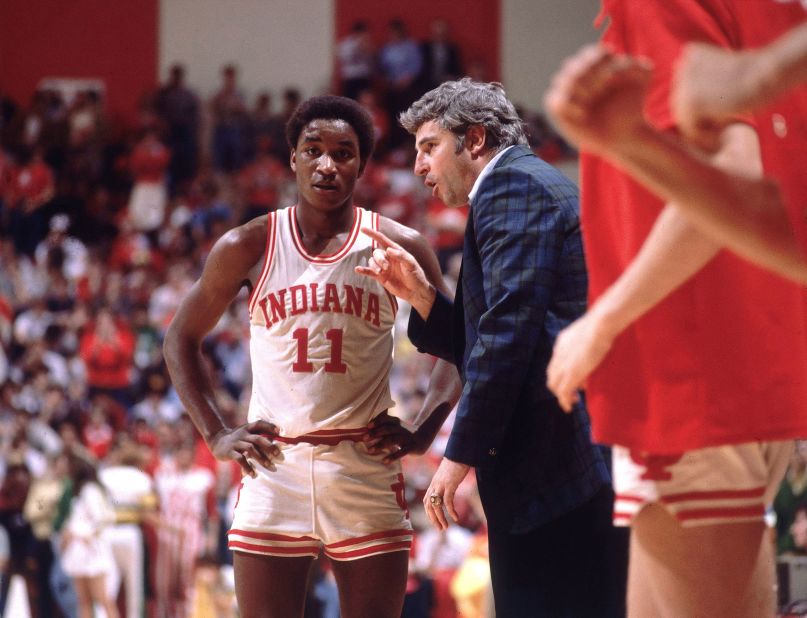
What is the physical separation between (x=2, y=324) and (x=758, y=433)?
38.3 feet

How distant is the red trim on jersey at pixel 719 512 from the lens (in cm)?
178

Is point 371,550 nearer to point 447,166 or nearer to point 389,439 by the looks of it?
point 389,439

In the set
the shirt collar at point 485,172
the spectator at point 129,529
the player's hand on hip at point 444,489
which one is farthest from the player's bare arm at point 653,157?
the spectator at point 129,529

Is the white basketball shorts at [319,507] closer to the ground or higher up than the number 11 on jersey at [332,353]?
closer to the ground

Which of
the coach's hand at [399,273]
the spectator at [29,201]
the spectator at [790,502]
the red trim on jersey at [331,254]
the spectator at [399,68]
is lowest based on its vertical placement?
the spectator at [790,502]

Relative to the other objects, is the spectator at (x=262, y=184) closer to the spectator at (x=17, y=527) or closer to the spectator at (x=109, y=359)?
the spectator at (x=109, y=359)

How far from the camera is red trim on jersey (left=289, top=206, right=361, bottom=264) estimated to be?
145 inches

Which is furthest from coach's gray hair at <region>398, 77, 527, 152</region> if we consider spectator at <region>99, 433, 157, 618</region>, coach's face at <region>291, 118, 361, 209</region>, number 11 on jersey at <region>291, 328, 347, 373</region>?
spectator at <region>99, 433, 157, 618</region>

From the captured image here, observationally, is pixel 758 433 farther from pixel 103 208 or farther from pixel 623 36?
pixel 103 208

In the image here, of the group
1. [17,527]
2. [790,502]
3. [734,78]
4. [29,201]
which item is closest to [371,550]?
[734,78]

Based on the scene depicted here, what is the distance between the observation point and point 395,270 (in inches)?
134

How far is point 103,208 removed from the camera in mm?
14898

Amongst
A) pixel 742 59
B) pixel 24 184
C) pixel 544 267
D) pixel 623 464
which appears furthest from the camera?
pixel 24 184

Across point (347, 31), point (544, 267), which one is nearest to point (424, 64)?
point (347, 31)
